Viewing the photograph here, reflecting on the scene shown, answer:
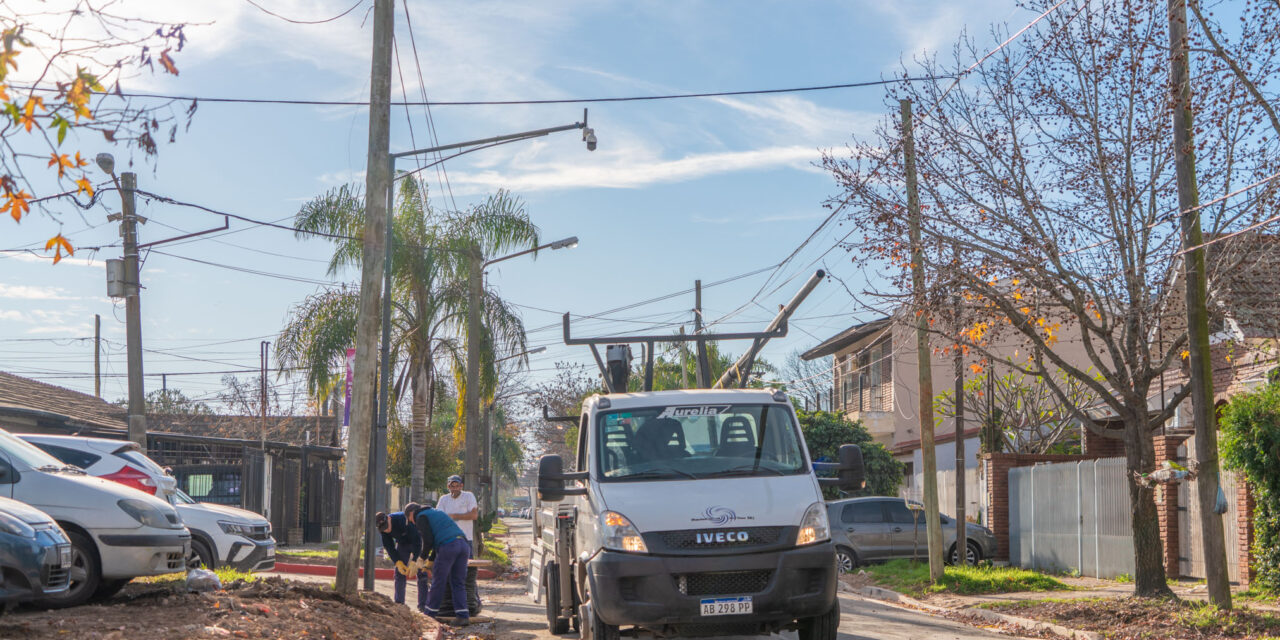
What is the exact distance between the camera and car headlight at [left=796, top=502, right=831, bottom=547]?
951 cm

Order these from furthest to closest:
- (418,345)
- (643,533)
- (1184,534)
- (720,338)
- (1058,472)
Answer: (418,345) → (1058,472) → (1184,534) → (720,338) → (643,533)

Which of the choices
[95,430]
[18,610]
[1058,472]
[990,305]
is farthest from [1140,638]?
[95,430]

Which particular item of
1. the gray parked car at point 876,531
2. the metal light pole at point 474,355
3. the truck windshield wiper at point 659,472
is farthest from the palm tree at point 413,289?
the truck windshield wiper at point 659,472

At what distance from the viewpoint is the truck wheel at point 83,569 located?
411 inches

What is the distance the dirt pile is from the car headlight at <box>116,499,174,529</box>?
0.61 meters

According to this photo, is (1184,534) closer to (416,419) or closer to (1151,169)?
(1151,169)

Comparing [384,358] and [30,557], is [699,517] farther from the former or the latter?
[384,358]

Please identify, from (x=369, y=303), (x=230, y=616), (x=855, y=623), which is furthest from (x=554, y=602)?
(x=369, y=303)

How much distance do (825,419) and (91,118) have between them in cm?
3219

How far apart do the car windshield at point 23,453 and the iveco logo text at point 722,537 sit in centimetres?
607

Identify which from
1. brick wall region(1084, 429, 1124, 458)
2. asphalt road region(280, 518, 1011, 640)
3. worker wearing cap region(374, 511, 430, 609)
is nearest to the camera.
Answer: asphalt road region(280, 518, 1011, 640)

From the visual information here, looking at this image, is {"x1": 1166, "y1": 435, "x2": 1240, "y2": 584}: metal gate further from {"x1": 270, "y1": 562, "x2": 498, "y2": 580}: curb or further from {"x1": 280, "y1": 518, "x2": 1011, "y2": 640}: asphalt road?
{"x1": 270, "y1": 562, "x2": 498, "y2": 580}: curb

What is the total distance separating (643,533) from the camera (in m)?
9.34

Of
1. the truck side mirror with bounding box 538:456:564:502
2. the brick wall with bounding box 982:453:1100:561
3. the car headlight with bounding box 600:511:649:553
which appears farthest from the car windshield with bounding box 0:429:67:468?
the brick wall with bounding box 982:453:1100:561
